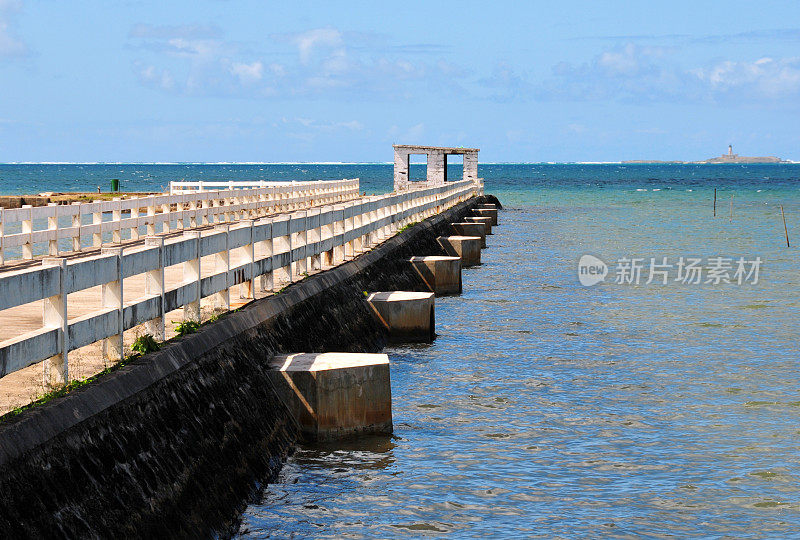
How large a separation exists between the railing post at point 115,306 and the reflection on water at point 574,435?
1861 mm

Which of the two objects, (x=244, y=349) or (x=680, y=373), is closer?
(x=244, y=349)

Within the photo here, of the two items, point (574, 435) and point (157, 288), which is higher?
point (157, 288)

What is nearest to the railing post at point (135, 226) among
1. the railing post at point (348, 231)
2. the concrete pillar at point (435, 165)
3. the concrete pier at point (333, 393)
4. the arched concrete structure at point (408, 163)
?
the railing post at point (348, 231)

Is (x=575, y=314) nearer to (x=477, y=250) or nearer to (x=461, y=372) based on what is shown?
(x=461, y=372)

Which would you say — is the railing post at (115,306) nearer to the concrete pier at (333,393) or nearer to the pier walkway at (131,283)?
the pier walkway at (131,283)

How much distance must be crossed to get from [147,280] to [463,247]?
25.6 meters

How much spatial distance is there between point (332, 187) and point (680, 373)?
149ft

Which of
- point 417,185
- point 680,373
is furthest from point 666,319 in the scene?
point 417,185

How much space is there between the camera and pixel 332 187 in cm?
6091

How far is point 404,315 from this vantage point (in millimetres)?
18891

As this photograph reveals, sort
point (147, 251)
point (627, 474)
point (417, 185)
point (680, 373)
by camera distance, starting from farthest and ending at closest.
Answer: point (417, 185) < point (680, 373) < point (627, 474) < point (147, 251)

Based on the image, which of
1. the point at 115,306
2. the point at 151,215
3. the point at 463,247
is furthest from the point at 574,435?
the point at 463,247

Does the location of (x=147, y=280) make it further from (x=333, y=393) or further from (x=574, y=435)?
(x=574, y=435)

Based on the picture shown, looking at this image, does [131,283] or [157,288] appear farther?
[131,283]
